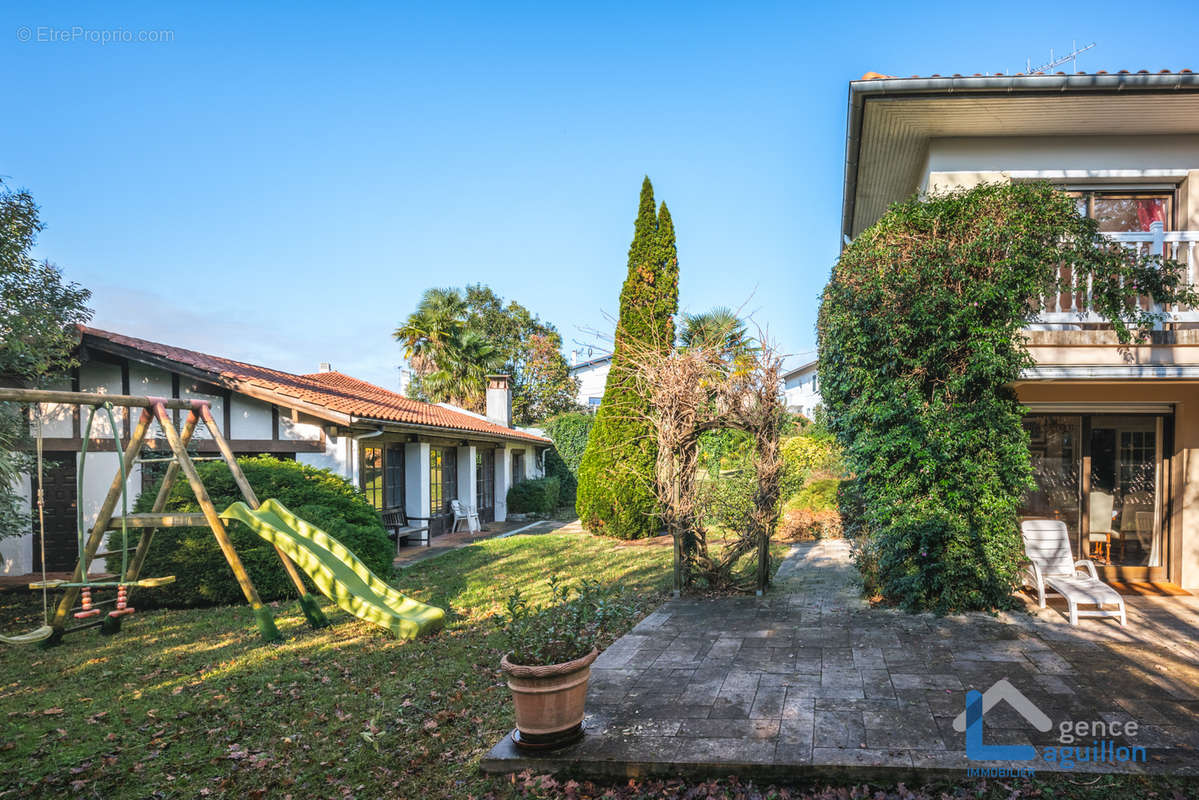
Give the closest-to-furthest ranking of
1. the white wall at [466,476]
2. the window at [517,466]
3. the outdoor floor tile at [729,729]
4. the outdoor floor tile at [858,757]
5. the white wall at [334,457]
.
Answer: the outdoor floor tile at [858,757], the outdoor floor tile at [729,729], the white wall at [334,457], the white wall at [466,476], the window at [517,466]

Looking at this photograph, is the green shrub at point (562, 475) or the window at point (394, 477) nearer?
the window at point (394, 477)

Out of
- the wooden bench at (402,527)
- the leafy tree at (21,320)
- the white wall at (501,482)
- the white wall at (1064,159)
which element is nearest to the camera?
the white wall at (1064,159)

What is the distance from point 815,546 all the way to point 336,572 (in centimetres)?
1019

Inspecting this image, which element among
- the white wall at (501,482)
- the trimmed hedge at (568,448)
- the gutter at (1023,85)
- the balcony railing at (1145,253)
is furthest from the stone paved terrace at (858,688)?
the trimmed hedge at (568,448)

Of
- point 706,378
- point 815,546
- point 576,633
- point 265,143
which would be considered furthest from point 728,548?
point 265,143

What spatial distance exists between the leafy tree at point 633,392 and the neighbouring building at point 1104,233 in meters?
5.46

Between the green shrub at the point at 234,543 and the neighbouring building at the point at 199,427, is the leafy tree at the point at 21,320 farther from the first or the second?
the green shrub at the point at 234,543

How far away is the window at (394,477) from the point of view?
43.1ft

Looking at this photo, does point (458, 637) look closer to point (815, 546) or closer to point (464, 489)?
point (815, 546)

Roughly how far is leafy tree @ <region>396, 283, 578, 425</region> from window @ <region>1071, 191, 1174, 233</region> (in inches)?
910

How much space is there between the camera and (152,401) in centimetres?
600

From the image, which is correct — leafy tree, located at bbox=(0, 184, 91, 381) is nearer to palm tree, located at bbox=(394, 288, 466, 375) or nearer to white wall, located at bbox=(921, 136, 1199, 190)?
white wall, located at bbox=(921, 136, 1199, 190)

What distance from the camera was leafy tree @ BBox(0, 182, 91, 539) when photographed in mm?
7844

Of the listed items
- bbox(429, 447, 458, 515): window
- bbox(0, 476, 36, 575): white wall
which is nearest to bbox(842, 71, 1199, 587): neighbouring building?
bbox(429, 447, 458, 515): window
